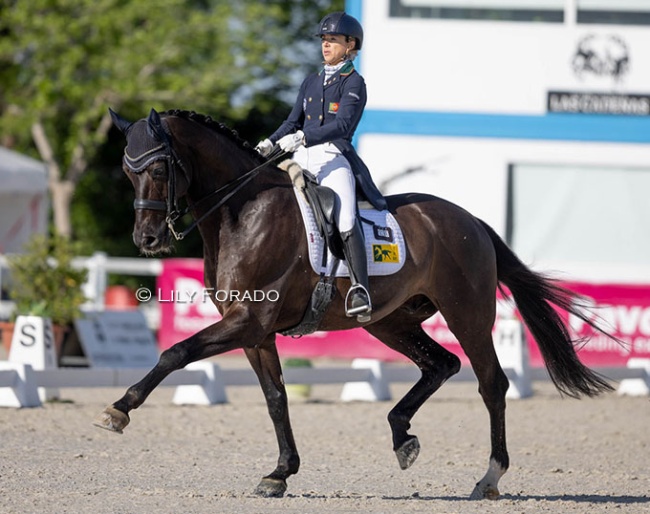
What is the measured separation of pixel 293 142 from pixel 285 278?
0.82 metres

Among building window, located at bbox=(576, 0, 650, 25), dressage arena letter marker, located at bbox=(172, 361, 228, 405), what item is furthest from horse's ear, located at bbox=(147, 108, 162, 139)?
building window, located at bbox=(576, 0, 650, 25)

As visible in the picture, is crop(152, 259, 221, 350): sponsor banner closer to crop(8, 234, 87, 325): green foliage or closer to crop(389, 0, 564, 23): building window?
crop(8, 234, 87, 325): green foliage

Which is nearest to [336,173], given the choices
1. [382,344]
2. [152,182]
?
[152,182]

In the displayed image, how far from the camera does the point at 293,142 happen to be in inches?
292

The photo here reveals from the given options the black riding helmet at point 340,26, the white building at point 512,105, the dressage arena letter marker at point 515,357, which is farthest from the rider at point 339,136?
the white building at point 512,105

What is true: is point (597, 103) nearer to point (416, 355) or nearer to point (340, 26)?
point (416, 355)

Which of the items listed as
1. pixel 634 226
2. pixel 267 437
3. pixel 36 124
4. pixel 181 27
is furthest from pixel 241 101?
pixel 267 437

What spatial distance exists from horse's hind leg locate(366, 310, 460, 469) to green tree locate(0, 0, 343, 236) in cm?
2085

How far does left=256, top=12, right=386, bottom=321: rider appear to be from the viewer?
755 centimetres

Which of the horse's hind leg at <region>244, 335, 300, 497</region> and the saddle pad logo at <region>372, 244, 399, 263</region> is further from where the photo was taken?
the saddle pad logo at <region>372, 244, 399, 263</region>

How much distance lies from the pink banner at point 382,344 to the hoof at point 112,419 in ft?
30.8

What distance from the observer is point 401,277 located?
7977mm

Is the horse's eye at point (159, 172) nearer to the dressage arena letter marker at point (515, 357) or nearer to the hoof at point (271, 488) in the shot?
the hoof at point (271, 488)

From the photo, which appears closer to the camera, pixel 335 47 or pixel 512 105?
pixel 335 47
